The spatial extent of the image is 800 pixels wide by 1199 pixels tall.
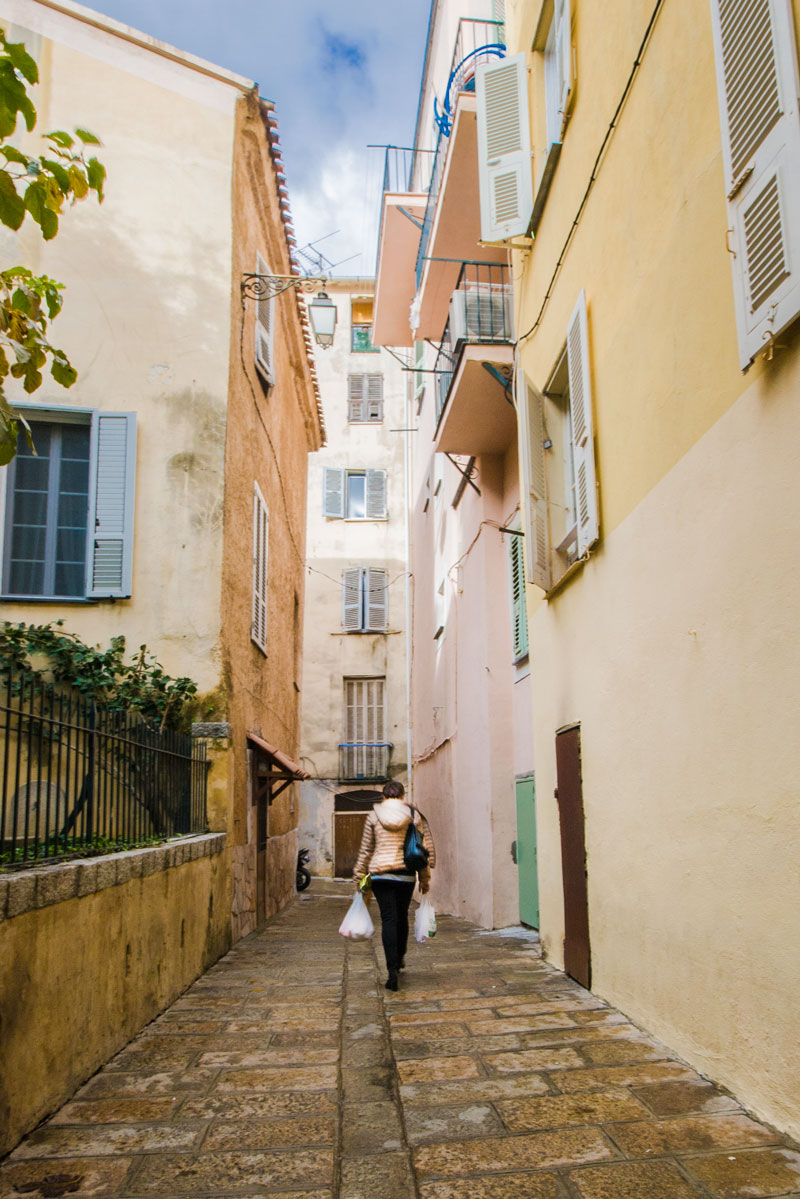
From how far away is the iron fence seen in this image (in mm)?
4402

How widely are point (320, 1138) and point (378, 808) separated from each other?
3566 mm

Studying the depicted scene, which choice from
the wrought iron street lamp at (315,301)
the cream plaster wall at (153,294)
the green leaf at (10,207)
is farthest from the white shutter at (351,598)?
the green leaf at (10,207)

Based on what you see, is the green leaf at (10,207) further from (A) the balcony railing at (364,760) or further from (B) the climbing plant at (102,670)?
(A) the balcony railing at (364,760)

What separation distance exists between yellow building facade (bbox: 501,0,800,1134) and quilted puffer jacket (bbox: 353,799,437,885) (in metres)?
1.12

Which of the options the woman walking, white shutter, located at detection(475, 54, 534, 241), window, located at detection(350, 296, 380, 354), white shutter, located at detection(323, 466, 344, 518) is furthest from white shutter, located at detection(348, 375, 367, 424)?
the woman walking

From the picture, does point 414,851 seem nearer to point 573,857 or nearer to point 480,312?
point 573,857

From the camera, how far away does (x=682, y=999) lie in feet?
14.6

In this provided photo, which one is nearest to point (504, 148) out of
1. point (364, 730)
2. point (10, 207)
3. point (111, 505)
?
point (111, 505)

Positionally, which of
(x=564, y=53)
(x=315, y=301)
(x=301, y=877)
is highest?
(x=315, y=301)

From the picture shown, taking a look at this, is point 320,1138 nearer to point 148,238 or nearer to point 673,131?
point 673,131

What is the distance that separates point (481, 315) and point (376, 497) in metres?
16.5

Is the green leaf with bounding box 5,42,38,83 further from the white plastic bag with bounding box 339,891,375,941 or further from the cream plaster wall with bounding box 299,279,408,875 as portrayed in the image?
the cream plaster wall with bounding box 299,279,408,875

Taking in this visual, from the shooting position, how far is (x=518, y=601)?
10445 millimetres

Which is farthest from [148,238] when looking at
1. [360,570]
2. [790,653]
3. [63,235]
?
[360,570]
